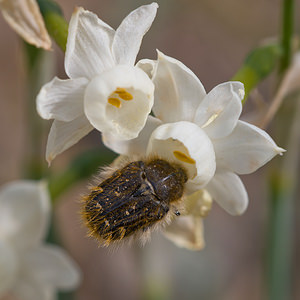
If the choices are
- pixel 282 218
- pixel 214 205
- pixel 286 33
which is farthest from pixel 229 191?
pixel 214 205

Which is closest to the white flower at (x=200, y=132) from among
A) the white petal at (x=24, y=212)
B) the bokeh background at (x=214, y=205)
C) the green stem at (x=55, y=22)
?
the green stem at (x=55, y=22)

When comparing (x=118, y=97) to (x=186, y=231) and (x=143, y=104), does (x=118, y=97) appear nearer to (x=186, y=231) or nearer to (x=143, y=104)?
(x=143, y=104)

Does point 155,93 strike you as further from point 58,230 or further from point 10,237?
point 58,230

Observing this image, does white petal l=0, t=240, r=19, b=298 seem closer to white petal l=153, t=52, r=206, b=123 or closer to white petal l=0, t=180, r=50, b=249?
white petal l=0, t=180, r=50, b=249

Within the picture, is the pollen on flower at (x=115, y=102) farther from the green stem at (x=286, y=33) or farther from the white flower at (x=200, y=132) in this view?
the green stem at (x=286, y=33)

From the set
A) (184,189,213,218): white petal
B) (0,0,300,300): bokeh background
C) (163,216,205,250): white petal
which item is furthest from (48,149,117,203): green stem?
(0,0,300,300): bokeh background
